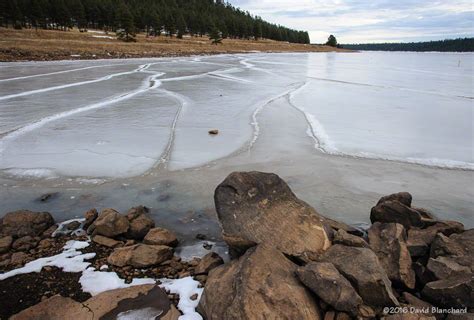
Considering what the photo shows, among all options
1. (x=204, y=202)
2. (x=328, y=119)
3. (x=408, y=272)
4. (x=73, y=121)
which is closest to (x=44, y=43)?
(x=73, y=121)

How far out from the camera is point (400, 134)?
388 inches

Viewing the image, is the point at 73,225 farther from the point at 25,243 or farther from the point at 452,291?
the point at 452,291

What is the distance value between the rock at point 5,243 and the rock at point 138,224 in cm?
148

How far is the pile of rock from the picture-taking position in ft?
10.5

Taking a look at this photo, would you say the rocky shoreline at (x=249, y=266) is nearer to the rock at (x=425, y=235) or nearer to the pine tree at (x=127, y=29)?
the rock at (x=425, y=235)

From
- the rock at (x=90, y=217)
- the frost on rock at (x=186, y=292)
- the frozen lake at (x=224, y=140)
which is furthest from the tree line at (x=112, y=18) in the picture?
the frost on rock at (x=186, y=292)

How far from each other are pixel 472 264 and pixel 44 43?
54.3 metres

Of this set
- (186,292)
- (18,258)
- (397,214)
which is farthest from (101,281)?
(397,214)

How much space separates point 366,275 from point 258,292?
1.07m

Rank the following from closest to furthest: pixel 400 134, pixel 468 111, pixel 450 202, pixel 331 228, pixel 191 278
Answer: pixel 191 278 < pixel 331 228 < pixel 450 202 < pixel 400 134 < pixel 468 111

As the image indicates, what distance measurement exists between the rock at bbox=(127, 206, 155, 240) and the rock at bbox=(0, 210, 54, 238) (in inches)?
46.4

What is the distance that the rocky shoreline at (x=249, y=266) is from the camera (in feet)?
10.7

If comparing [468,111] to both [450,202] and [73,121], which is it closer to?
[450,202]

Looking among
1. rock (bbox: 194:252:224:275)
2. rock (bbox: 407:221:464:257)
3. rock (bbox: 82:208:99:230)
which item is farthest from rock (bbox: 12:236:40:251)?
rock (bbox: 407:221:464:257)
